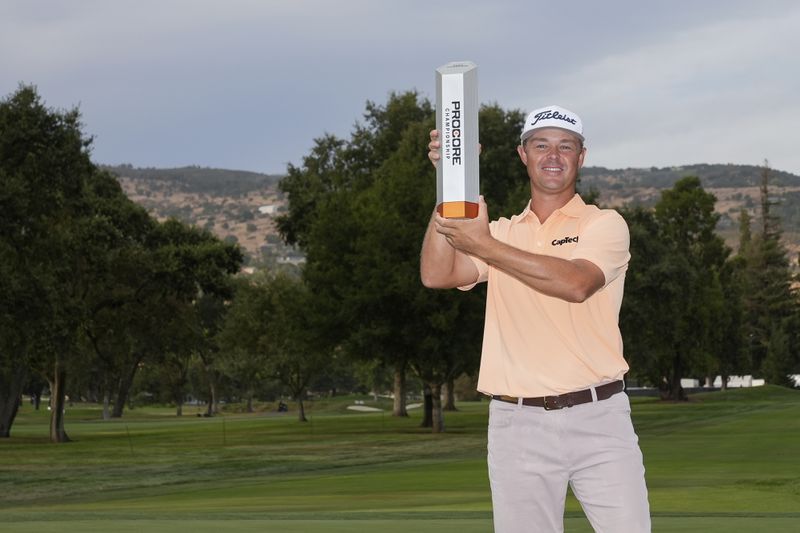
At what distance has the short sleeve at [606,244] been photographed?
6277mm

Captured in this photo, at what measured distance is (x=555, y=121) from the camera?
6570 millimetres

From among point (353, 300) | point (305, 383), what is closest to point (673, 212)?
point (305, 383)

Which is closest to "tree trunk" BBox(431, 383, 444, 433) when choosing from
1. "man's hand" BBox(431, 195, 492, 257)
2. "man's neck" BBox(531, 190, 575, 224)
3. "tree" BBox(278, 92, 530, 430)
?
"tree" BBox(278, 92, 530, 430)

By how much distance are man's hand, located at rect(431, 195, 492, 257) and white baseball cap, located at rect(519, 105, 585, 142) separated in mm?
1072

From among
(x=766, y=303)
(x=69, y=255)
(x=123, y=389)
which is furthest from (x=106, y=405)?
(x=766, y=303)

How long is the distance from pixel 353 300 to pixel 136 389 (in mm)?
107309

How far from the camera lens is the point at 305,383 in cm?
9312

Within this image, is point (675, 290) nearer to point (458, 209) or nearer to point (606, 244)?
point (606, 244)

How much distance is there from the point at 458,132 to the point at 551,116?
146 centimetres

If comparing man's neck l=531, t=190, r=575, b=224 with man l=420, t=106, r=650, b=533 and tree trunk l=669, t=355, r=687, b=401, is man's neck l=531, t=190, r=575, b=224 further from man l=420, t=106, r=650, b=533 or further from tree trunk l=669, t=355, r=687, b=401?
tree trunk l=669, t=355, r=687, b=401

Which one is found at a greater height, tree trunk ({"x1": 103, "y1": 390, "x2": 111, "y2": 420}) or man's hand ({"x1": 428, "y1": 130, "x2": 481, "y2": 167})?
man's hand ({"x1": 428, "y1": 130, "x2": 481, "y2": 167})

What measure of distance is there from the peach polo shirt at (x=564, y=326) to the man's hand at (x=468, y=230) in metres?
0.75

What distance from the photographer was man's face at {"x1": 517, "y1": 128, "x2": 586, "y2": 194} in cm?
659

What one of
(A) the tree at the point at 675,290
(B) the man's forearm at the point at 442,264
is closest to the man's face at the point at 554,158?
(B) the man's forearm at the point at 442,264
